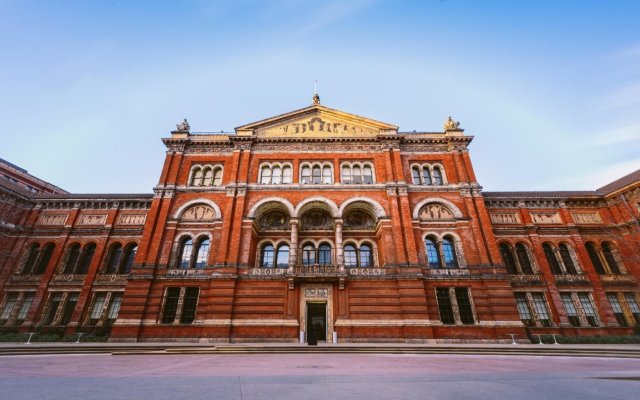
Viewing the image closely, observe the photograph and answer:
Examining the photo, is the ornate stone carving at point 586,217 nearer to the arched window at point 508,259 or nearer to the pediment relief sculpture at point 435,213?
the arched window at point 508,259

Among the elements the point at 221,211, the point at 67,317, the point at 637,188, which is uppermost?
the point at 637,188

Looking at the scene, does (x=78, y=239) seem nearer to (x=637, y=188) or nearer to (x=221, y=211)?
(x=221, y=211)

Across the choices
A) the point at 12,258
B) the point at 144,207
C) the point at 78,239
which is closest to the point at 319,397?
the point at 144,207

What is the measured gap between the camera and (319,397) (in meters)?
4.23

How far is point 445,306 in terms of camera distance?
2012cm

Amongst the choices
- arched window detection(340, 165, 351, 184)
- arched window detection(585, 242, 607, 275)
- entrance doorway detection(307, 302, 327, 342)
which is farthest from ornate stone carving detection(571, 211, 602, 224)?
entrance doorway detection(307, 302, 327, 342)

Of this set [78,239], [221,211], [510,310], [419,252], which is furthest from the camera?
[78,239]

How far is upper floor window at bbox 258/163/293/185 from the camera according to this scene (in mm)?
24641

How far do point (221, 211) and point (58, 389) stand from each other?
18.7 metres

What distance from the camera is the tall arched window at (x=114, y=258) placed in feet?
78.4

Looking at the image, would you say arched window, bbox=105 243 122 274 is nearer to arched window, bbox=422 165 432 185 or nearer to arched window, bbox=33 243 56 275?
arched window, bbox=33 243 56 275

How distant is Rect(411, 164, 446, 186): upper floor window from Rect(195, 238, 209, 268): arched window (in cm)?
1872

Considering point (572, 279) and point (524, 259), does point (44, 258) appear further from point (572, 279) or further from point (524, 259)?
point (572, 279)

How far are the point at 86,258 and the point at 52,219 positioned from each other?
219 inches
